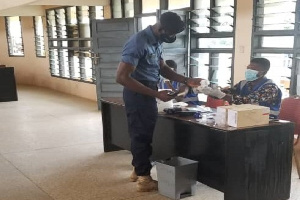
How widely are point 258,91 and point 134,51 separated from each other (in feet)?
4.09

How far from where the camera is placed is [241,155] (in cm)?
259

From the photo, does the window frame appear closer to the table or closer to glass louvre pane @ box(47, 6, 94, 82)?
the table

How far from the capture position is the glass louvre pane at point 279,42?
434 centimetres

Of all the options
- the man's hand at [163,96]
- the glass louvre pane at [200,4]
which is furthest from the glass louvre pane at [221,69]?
the man's hand at [163,96]

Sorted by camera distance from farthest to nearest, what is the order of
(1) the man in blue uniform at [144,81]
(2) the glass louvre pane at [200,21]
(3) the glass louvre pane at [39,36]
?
(3) the glass louvre pane at [39,36]
(2) the glass louvre pane at [200,21]
(1) the man in blue uniform at [144,81]

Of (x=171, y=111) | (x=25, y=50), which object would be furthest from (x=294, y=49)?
(x=25, y=50)

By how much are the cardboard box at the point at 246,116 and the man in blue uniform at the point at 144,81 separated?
20.2 inches

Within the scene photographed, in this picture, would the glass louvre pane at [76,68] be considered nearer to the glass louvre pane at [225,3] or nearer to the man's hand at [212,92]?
the glass louvre pane at [225,3]

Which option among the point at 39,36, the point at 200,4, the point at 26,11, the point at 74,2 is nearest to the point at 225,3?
the point at 200,4

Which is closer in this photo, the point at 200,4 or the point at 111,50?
the point at 200,4

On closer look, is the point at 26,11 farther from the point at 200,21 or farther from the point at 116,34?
the point at 200,21

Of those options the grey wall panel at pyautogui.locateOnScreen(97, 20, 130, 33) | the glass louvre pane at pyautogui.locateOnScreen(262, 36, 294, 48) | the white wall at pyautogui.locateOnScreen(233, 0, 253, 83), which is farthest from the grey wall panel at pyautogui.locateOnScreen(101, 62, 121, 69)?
the glass louvre pane at pyautogui.locateOnScreen(262, 36, 294, 48)

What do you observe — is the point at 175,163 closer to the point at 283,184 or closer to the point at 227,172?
the point at 227,172

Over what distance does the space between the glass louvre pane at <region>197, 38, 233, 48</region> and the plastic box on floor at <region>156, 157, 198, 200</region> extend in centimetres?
259
